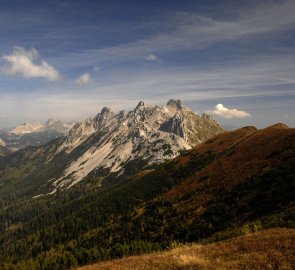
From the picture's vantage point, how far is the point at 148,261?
90.8 ft

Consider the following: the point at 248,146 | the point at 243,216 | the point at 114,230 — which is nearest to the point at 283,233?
the point at 243,216

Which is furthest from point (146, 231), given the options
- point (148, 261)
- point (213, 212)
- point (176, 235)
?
point (148, 261)

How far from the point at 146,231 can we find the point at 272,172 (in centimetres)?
4947

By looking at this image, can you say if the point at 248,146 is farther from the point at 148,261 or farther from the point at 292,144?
the point at 148,261

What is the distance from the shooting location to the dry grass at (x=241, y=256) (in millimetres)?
21242

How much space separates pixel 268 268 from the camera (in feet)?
65.9

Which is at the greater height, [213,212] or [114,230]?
[213,212]

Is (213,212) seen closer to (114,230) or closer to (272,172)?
(272,172)

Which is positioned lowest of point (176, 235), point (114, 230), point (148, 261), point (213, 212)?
point (114, 230)

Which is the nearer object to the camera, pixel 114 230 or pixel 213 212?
pixel 213 212

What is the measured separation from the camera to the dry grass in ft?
69.7

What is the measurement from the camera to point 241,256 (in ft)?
76.8

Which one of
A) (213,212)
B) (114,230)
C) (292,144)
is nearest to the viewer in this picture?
(213,212)

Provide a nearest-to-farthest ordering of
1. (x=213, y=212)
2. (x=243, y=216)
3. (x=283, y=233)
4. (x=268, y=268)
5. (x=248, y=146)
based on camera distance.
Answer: (x=268, y=268) → (x=283, y=233) → (x=243, y=216) → (x=213, y=212) → (x=248, y=146)
